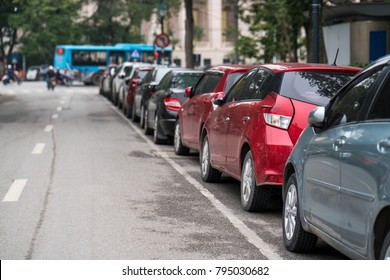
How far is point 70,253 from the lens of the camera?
25.5 feet

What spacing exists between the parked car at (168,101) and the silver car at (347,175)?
10.2 metres

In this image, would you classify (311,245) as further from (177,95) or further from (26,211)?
(177,95)

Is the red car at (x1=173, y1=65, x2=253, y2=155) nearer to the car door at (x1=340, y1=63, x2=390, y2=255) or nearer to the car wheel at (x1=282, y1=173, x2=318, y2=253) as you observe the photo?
the car wheel at (x1=282, y1=173, x2=318, y2=253)

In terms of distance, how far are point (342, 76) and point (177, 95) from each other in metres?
8.37

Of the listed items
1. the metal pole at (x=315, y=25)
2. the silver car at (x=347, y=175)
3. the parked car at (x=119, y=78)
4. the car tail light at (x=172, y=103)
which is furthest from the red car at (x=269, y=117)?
the parked car at (x=119, y=78)

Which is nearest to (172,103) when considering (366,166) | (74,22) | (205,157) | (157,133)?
(157,133)

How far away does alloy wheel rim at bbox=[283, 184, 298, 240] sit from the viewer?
315 inches

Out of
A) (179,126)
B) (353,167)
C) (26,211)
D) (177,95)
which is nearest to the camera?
(353,167)

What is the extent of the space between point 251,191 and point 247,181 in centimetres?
21

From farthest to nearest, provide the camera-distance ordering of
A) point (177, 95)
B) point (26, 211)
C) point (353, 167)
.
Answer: point (177, 95) → point (26, 211) → point (353, 167)

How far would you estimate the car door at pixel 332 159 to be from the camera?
6676mm

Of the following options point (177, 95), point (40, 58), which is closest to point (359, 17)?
point (177, 95)

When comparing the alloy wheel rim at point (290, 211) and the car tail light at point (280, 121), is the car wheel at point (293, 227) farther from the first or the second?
the car tail light at point (280, 121)

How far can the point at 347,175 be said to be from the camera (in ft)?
21.2
